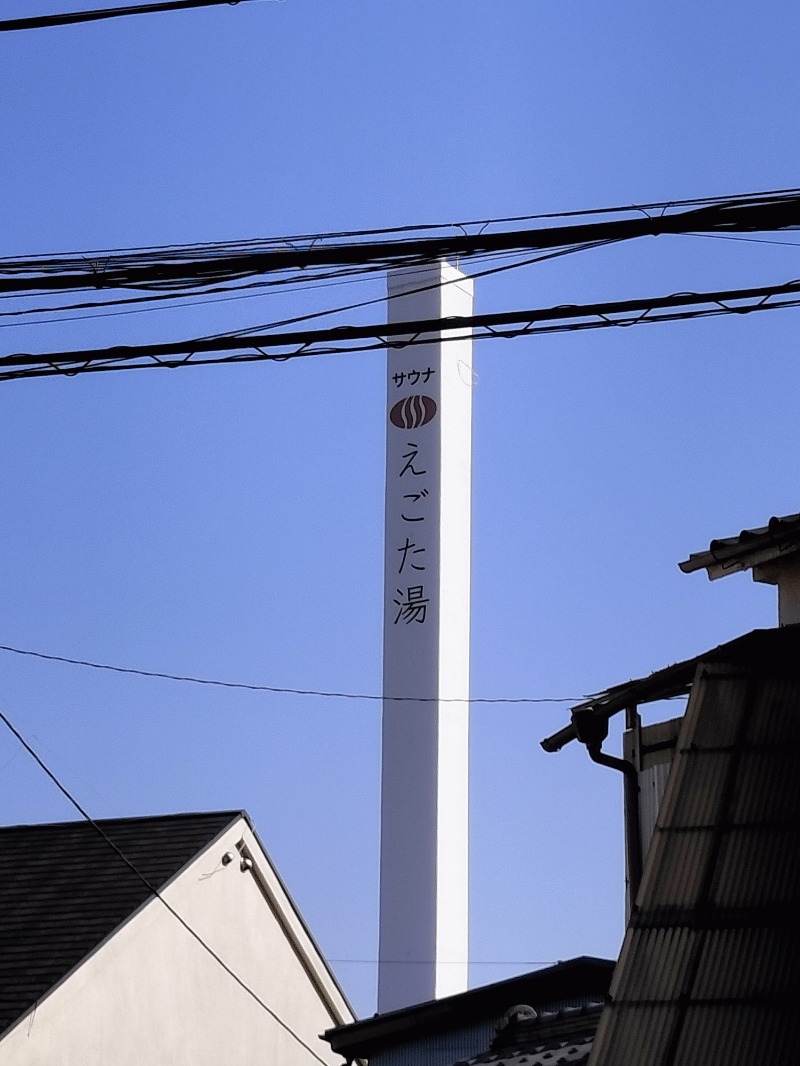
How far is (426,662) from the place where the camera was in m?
31.6

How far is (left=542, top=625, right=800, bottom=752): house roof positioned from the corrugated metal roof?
0.07 m

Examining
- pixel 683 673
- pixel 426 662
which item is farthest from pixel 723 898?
pixel 426 662

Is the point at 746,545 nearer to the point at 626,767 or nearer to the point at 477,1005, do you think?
the point at 626,767

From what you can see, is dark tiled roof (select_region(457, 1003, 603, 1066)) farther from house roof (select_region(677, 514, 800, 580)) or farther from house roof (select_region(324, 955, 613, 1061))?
house roof (select_region(677, 514, 800, 580))

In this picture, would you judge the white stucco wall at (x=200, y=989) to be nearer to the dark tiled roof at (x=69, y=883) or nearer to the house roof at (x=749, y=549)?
the dark tiled roof at (x=69, y=883)

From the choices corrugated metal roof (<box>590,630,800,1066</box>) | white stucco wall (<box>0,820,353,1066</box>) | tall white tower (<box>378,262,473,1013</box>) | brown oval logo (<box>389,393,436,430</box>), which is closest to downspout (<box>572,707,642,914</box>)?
corrugated metal roof (<box>590,630,800,1066</box>)

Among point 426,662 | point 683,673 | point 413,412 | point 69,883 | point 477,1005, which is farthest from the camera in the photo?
point 413,412

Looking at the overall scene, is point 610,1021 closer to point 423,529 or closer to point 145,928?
point 145,928

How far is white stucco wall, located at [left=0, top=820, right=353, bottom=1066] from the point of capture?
15500 mm

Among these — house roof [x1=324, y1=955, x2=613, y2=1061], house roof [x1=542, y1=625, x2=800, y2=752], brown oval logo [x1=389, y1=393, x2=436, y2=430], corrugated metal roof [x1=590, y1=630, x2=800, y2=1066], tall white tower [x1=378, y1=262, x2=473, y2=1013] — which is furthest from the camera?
brown oval logo [x1=389, y1=393, x2=436, y2=430]

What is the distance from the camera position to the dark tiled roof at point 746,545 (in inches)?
414

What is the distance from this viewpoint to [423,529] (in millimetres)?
32219

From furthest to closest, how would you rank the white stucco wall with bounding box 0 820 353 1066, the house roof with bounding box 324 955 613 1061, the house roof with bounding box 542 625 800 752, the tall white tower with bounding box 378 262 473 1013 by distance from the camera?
the tall white tower with bounding box 378 262 473 1013, the white stucco wall with bounding box 0 820 353 1066, the house roof with bounding box 324 955 613 1061, the house roof with bounding box 542 625 800 752

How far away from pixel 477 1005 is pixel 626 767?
15.3ft
